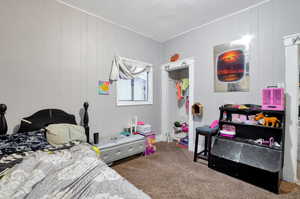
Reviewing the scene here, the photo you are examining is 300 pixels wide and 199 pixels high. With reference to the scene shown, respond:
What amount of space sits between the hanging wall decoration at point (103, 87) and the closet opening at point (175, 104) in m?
1.54

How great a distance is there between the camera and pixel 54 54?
206 centimetres

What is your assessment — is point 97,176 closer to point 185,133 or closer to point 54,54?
point 54,54

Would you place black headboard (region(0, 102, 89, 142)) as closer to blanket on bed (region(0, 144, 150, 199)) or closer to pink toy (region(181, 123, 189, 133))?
blanket on bed (region(0, 144, 150, 199))

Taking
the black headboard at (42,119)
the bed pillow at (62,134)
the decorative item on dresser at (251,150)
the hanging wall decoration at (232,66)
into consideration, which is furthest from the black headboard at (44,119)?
the hanging wall decoration at (232,66)

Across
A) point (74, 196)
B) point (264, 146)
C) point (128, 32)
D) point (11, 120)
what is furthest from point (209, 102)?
point (11, 120)

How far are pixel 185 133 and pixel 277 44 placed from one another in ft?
8.54

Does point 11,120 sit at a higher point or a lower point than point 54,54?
lower

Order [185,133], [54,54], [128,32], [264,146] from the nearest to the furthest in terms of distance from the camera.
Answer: [264,146] < [54,54] < [128,32] < [185,133]

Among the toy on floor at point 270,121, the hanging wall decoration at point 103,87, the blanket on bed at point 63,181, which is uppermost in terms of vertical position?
the hanging wall decoration at point 103,87

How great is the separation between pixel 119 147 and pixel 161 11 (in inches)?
99.8

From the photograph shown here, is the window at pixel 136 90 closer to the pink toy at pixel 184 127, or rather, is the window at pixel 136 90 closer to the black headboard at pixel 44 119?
the black headboard at pixel 44 119

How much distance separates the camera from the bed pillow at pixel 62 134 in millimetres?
1672

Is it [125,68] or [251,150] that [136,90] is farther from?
[251,150]

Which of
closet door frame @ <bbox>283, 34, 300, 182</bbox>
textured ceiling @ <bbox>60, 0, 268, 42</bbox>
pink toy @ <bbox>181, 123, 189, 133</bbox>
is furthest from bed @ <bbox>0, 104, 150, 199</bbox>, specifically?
pink toy @ <bbox>181, 123, 189, 133</bbox>
